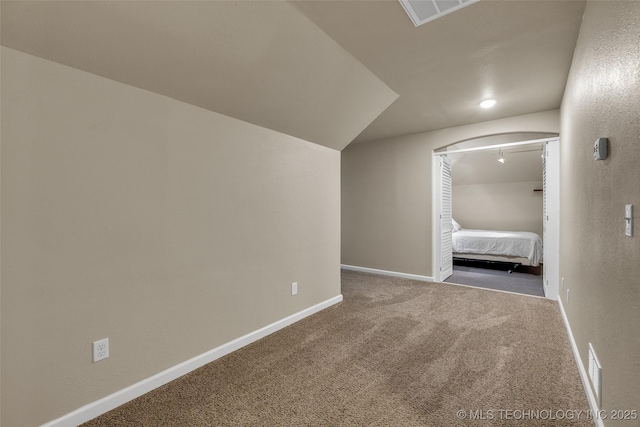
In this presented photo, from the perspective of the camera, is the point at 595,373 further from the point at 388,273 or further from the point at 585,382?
the point at 388,273

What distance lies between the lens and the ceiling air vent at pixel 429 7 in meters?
1.69

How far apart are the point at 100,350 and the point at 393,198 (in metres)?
4.08

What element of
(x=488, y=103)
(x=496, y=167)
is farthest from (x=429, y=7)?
(x=496, y=167)

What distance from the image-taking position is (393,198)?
4746mm

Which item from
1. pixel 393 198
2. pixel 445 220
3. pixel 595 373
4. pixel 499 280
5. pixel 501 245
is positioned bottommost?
pixel 499 280

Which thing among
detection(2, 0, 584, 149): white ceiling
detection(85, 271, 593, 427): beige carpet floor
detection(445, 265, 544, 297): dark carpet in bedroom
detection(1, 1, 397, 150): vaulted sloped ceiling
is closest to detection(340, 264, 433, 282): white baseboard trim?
detection(445, 265, 544, 297): dark carpet in bedroom

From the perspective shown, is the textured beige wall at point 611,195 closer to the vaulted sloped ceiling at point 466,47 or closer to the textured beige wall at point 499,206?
the vaulted sloped ceiling at point 466,47

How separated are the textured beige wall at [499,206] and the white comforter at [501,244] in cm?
146

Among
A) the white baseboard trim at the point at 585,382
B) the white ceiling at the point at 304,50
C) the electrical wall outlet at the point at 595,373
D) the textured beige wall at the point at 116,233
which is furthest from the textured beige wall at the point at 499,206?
the textured beige wall at the point at 116,233

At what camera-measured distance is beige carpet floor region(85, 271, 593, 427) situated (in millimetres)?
1562

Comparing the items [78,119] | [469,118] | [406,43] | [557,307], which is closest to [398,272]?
[557,307]

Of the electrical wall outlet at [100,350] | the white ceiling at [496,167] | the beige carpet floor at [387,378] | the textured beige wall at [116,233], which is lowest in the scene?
the beige carpet floor at [387,378]

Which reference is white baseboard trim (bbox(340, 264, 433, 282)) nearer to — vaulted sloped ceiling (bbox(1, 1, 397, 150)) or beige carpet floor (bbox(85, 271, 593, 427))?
beige carpet floor (bbox(85, 271, 593, 427))

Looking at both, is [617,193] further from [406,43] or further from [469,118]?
[469,118]
